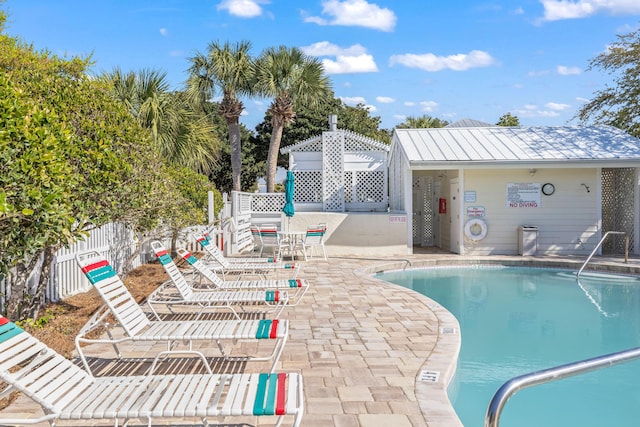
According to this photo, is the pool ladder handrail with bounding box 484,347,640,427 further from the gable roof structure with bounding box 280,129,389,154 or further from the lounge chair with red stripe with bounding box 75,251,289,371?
the gable roof structure with bounding box 280,129,389,154

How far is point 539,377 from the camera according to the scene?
2020mm

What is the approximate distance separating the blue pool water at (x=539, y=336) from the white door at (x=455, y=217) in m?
1.55

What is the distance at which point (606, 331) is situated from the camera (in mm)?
7000

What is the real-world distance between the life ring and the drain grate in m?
9.65

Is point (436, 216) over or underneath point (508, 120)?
underneath

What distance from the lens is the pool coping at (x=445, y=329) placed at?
356 centimetres

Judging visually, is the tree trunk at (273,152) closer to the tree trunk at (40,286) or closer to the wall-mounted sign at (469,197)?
the wall-mounted sign at (469,197)

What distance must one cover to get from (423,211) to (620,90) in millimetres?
11220

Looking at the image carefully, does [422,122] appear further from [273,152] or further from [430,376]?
[430,376]

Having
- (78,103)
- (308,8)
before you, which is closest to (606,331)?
(78,103)

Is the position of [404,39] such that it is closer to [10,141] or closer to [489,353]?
[489,353]

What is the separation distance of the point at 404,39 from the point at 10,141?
612 inches

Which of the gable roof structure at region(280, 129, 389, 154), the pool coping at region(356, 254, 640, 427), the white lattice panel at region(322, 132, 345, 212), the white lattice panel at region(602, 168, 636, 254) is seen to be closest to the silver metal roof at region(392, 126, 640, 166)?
the white lattice panel at region(602, 168, 636, 254)

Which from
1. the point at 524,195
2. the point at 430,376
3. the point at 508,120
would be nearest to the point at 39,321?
the point at 430,376
